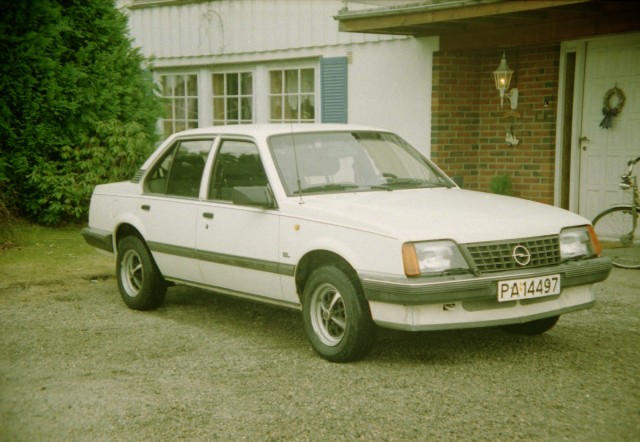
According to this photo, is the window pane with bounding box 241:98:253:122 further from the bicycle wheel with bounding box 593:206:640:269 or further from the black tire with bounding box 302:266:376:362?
the black tire with bounding box 302:266:376:362

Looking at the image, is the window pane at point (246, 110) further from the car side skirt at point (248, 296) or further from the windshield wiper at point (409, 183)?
the windshield wiper at point (409, 183)

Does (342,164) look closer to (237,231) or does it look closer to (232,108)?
(237,231)

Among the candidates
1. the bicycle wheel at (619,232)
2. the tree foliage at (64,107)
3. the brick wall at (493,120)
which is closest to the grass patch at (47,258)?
the tree foliage at (64,107)

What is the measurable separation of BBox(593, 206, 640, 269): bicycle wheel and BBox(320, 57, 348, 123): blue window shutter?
16.0 feet

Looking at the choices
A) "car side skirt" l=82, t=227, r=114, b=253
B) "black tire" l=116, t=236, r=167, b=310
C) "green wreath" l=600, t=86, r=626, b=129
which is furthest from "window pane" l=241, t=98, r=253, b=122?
"black tire" l=116, t=236, r=167, b=310

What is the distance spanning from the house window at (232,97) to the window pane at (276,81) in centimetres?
49

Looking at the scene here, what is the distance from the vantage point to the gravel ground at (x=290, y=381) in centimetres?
432

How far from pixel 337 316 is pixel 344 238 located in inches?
21.8

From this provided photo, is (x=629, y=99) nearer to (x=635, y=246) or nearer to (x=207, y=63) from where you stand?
(x=635, y=246)

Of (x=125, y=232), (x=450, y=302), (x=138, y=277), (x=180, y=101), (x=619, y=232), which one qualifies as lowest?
(x=138, y=277)

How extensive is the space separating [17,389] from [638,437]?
3.48 metres

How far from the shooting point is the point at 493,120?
464 inches

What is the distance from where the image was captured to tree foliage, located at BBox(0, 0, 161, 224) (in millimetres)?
11359

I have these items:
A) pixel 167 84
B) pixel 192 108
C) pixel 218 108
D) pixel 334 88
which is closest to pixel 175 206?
pixel 334 88
